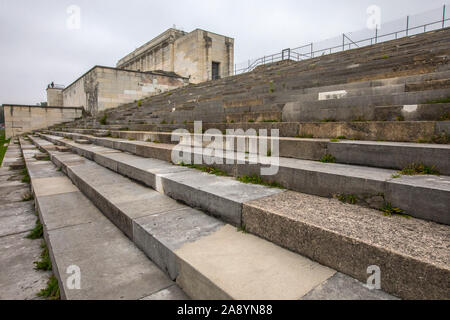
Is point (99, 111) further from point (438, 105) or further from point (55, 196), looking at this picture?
point (438, 105)

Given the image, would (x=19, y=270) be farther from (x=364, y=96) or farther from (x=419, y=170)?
(x=364, y=96)

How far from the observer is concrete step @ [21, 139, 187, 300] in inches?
56.2

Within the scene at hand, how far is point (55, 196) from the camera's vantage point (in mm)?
3170

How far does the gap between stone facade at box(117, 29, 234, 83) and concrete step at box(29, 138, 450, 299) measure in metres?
22.1

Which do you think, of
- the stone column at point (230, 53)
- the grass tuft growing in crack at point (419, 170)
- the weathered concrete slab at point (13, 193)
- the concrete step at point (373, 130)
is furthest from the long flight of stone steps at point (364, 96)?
the stone column at point (230, 53)

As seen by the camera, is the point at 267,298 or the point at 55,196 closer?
the point at 267,298

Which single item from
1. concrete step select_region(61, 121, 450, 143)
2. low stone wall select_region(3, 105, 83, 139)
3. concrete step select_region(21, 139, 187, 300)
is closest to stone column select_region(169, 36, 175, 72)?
low stone wall select_region(3, 105, 83, 139)

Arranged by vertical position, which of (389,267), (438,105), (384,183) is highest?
(438,105)

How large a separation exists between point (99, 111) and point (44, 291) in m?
17.6

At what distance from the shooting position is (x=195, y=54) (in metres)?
22.2

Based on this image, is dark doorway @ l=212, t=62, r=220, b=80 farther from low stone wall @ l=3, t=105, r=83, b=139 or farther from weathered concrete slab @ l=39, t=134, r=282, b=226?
weathered concrete slab @ l=39, t=134, r=282, b=226

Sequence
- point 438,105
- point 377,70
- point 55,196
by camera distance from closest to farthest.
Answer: point 438,105 → point 55,196 → point 377,70

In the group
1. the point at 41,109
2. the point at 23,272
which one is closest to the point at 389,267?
the point at 23,272
